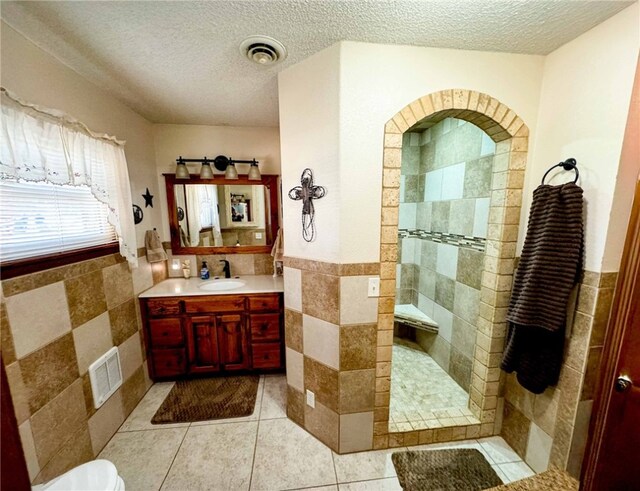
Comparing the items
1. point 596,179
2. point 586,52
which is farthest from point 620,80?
point 596,179

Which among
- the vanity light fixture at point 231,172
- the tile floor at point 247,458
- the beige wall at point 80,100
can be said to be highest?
the beige wall at point 80,100

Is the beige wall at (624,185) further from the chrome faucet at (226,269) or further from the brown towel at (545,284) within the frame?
the chrome faucet at (226,269)

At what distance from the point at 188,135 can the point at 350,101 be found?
2006 mm

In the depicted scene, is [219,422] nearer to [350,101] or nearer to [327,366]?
[327,366]

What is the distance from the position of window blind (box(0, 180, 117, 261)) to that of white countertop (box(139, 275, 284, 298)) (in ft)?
2.15

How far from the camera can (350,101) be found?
1322 millimetres

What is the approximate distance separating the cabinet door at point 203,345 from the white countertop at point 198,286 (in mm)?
260

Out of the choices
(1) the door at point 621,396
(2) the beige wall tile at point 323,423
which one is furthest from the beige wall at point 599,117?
(2) the beige wall tile at point 323,423

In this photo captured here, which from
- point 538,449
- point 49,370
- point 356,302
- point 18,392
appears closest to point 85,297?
point 49,370

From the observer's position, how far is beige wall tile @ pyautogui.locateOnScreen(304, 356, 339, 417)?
→ 1.56m

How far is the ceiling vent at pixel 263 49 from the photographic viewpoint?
49.7 inches

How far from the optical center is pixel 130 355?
1972 millimetres

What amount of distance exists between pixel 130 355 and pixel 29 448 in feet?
2.61

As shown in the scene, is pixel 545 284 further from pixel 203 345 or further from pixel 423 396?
pixel 203 345
